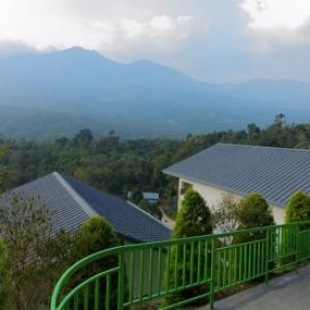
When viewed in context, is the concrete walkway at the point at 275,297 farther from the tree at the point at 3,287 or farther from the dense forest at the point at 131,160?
the dense forest at the point at 131,160

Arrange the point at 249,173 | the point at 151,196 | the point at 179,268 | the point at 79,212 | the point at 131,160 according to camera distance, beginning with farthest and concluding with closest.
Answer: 1. the point at 131,160
2. the point at 151,196
3. the point at 249,173
4. the point at 79,212
5. the point at 179,268

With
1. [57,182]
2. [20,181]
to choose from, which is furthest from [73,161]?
[57,182]

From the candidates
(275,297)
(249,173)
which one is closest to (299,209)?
(275,297)

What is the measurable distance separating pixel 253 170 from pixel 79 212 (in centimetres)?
1094

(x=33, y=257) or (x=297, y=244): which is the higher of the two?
(x=33, y=257)

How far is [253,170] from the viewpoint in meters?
21.4

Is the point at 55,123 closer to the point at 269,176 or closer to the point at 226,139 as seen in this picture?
the point at 226,139

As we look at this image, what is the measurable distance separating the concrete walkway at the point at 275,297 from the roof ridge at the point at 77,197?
5744 millimetres

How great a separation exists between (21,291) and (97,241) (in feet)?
3.85

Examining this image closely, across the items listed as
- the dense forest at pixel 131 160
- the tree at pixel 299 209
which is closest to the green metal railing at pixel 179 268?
the tree at pixel 299 209

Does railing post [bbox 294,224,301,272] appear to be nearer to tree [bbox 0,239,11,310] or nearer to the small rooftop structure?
tree [bbox 0,239,11,310]

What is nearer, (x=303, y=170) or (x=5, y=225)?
(x=5, y=225)

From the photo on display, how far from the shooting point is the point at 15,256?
592cm

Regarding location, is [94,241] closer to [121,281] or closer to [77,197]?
[121,281]
